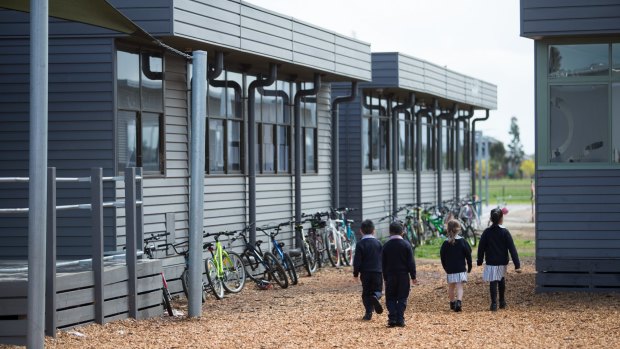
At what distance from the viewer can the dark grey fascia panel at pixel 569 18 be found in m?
15.5

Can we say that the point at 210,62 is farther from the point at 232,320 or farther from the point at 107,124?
the point at 232,320

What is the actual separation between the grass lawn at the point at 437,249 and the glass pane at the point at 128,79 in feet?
34.6

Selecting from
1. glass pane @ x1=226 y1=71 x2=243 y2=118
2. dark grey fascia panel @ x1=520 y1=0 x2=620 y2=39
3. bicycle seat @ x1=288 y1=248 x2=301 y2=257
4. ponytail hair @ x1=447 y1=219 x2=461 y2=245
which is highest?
dark grey fascia panel @ x1=520 y1=0 x2=620 y2=39

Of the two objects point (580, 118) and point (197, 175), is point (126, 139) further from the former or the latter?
point (580, 118)

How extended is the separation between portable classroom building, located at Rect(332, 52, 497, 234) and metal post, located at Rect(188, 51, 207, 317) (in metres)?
12.9

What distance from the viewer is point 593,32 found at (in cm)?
1555

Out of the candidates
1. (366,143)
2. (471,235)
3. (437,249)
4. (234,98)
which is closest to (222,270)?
(234,98)

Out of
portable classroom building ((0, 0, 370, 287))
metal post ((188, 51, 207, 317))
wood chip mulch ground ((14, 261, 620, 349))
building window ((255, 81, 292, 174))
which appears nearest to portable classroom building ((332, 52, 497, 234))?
building window ((255, 81, 292, 174))

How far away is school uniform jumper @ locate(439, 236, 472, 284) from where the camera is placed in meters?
14.4

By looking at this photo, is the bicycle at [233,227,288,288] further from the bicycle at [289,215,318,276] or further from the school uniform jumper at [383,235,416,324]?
the school uniform jumper at [383,235,416,324]

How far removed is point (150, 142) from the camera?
16.6m

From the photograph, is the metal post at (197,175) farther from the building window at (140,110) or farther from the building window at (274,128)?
the building window at (274,128)

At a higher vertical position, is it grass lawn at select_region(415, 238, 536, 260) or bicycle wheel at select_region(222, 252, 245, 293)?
bicycle wheel at select_region(222, 252, 245, 293)

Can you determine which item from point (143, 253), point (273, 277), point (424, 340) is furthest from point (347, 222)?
point (424, 340)
